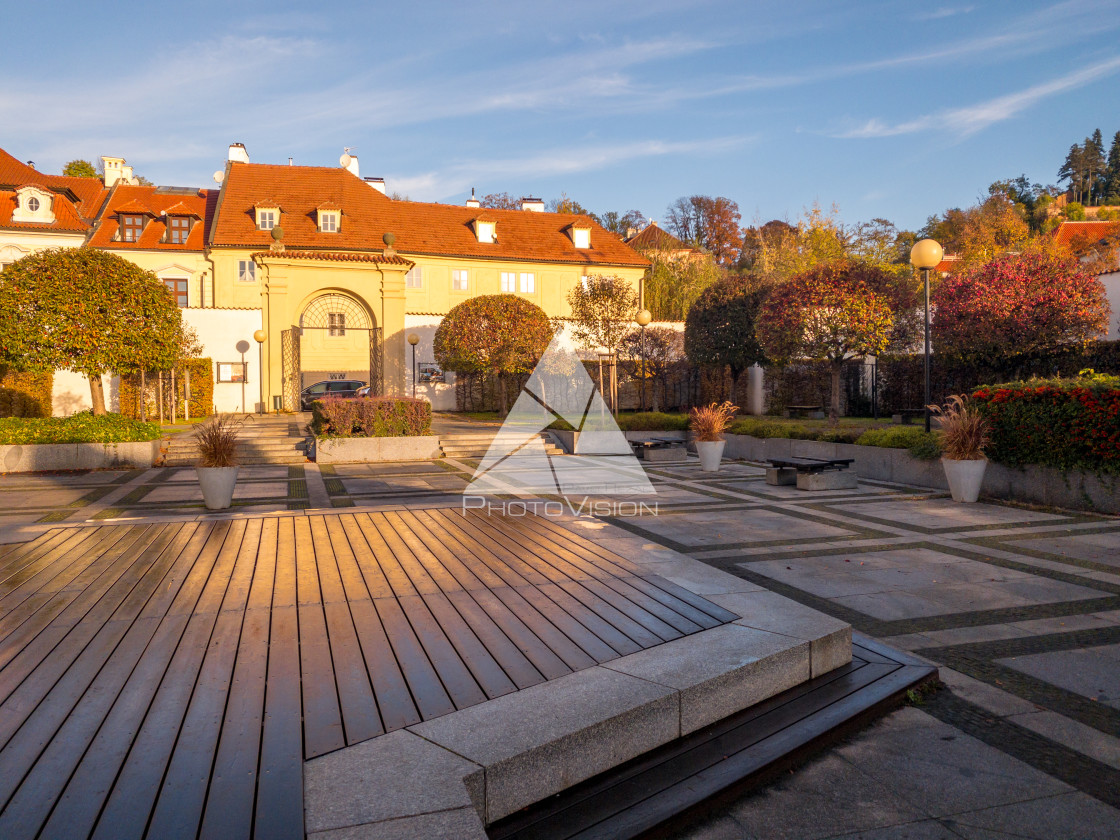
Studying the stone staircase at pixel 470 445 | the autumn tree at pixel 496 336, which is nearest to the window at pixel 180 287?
the autumn tree at pixel 496 336

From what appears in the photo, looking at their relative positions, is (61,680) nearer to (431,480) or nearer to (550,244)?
(431,480)

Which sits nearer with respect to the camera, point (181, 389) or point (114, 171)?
point (181, 389)

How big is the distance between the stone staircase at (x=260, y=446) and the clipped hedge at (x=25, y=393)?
1014 cm

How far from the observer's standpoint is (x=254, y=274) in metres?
30.3

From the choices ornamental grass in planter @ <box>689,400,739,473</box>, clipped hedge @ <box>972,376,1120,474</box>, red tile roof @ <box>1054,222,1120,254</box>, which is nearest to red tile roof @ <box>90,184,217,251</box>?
ornamental grass in planter @ <box>689,400,739,473</box>

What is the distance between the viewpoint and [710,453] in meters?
14.1

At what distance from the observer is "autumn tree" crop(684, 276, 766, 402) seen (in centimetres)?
2273

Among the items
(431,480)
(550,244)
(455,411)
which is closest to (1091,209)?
(550,244)

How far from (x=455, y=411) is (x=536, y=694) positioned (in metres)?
28.0

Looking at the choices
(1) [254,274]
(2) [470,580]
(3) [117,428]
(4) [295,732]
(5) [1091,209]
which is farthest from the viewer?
(5) [1091,209]

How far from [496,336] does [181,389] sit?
11.3 metres

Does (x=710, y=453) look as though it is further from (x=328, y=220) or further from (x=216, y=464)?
(x=328, y=220)

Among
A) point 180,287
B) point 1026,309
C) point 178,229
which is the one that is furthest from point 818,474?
point 178,229

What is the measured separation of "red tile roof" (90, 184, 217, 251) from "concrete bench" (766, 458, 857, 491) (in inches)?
1135
